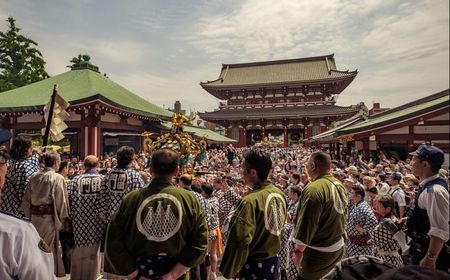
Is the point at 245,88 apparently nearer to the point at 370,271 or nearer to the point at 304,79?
the point at 304,79

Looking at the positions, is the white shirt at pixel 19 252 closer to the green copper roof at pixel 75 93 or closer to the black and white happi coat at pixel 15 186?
the black and white happi coat at pixel 15 186

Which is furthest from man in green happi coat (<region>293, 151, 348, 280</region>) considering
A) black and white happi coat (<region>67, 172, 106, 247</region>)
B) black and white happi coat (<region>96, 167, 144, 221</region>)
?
black and white happi coat (<region>67, 172, 106, 247</region>)

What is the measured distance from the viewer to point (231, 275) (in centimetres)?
232

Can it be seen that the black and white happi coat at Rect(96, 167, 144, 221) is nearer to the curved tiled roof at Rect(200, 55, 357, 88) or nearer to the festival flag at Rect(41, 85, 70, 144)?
the festival flag at Rect(41, 85, 70, 144)

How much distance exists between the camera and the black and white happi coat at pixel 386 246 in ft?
11.8

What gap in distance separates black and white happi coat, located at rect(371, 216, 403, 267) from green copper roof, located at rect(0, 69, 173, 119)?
36.8ft

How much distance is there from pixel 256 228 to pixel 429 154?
4.25 feet

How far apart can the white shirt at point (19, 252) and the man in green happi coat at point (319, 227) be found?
1.97m

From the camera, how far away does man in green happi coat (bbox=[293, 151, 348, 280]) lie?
267 centimetres

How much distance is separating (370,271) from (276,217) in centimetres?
142

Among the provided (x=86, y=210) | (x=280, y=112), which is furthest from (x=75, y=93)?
(x=280, y=112)

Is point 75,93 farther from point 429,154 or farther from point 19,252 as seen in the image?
point 429,154

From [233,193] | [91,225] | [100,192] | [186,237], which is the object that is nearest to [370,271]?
[186,237]

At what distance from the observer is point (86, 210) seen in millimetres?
4234
